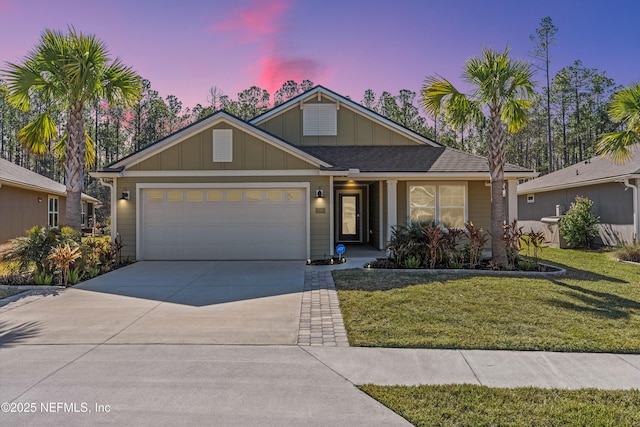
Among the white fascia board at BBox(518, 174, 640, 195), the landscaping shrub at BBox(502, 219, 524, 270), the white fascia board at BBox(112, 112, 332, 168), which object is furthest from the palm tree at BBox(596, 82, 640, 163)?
the white fascia board at BBox(112, 112, 332, 168)

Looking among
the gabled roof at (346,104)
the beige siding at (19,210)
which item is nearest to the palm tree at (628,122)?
the gabled roof at (346,104)

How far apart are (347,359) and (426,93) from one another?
8.08 meters

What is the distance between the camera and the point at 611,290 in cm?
698

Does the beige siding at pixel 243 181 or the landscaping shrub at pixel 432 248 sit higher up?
the beige siding at pixel 243 181

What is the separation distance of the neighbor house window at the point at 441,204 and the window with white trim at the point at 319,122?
4.14 metres

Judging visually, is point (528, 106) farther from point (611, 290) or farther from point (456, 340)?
point (456, 340)

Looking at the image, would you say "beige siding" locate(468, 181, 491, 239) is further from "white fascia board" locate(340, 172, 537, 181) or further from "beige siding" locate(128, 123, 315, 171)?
"beige siding" locate(128, 123, 315, 171)

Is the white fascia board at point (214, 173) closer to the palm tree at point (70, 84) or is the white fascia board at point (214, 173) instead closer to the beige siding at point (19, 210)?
the palm tree at point (70, 84)

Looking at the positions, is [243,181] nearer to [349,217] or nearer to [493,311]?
[349,217]

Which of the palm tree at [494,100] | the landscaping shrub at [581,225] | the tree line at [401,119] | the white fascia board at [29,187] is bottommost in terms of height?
the landscaping shrub at [581,225]

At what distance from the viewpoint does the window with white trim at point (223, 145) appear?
1072 centimetres

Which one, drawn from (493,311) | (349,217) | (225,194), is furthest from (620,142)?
(225,194)

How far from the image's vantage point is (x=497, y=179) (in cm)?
928

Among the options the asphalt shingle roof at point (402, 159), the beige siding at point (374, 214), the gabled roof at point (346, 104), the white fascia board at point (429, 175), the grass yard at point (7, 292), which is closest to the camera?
the grass yard at point (7, 292)
